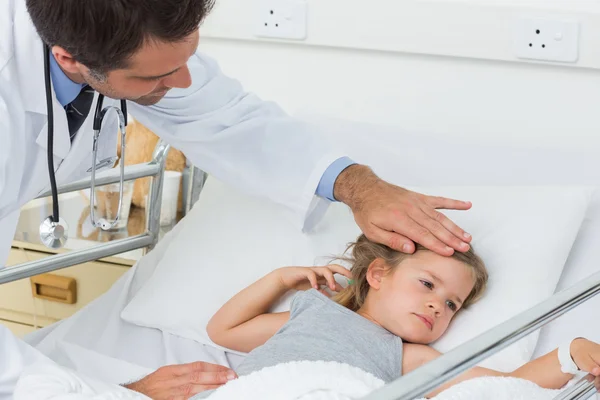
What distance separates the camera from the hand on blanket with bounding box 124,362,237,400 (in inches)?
59.2

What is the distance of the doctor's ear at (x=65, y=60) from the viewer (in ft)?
4.65

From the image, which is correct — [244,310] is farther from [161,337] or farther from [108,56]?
[108,56]

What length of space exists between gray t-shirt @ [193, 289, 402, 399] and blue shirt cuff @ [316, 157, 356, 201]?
0.27m

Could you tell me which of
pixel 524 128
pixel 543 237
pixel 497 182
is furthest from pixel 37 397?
pixel 524 128

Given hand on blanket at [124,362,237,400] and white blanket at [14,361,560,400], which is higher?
white blanket at [14,361,560,400]

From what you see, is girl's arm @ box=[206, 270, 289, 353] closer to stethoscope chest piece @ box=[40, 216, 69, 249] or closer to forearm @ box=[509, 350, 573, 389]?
stethoscope chest piece @ box=[40, 216, 69, 249]

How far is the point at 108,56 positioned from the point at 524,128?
1.06 m

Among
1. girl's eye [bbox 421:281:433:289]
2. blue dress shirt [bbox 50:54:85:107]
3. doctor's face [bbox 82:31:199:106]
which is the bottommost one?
girl's eye [bbox 421:281:433:289]

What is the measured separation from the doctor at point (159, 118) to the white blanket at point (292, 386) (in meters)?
0.17

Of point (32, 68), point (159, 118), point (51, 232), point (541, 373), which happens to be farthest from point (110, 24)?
point (541, 373)

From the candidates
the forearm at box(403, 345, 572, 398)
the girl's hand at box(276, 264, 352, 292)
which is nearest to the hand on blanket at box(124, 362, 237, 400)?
the girl's hand at box(276, 264, 352, 292)

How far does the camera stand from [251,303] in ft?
5.77

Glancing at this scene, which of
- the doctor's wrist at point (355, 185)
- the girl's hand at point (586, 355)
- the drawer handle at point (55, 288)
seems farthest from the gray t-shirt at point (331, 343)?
the drawer handle at point (55, 288)

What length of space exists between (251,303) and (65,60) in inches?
24.0
